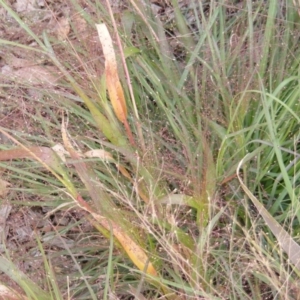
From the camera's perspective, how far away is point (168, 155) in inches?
50.9

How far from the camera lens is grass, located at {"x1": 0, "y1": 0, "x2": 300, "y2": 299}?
44.3 inches

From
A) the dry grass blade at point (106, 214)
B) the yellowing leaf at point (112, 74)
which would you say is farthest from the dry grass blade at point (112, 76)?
the dry grass blade at point (106, 214)

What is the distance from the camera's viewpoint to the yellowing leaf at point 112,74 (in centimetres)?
117

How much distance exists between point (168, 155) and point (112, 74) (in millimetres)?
246

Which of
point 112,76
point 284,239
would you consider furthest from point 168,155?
point 284,239

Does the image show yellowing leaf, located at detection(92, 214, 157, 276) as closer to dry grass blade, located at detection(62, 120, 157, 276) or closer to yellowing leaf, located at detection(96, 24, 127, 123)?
dry grass blade, located at detection(62, 120, 157, 276)

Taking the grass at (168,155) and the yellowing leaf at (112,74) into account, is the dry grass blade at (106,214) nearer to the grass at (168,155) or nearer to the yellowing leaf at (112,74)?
the grass at (168,155)

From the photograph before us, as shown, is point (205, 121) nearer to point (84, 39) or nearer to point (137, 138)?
point (137, 138)

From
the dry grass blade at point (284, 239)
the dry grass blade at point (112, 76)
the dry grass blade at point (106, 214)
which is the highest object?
the dry grass blade at point (112, 76)

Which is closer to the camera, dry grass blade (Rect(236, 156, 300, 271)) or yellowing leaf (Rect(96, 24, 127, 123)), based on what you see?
dry grass blade (Rect(236, 156, 300, 271))

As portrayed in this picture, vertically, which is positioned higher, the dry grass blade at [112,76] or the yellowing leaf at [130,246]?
the dry grass blade at [112,76]

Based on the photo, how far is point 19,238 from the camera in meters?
1.53

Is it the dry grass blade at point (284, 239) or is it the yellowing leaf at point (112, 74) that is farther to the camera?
the yellowing leaf at point (112, 74)

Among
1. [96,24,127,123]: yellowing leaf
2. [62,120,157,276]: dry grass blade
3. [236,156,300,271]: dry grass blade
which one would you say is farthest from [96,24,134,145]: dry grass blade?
[236,156,300,271]: dry grass blade
